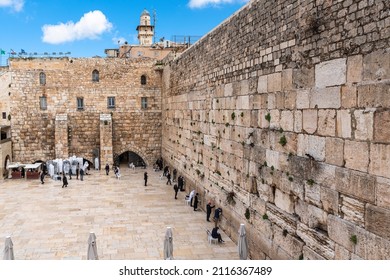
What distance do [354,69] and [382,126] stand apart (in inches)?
40.6


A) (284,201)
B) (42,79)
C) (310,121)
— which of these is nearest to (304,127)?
(310,121)

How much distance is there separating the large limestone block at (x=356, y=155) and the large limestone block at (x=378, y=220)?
58cm

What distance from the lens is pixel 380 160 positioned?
5.71m

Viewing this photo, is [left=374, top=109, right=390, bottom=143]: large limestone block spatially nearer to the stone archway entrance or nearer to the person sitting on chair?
the person sitting on chair

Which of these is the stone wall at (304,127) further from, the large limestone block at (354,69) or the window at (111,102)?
the window at (111,102)

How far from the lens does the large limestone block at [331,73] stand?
6509 millimetres

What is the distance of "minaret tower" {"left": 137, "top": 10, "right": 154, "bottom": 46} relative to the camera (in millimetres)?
47406

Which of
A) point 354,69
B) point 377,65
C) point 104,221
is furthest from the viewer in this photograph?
point 104,221

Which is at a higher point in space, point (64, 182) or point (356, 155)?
point (356, 155)

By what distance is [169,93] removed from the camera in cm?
2284

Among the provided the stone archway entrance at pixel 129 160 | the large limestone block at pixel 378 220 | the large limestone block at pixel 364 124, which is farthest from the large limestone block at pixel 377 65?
the stone archway entrance at pixel 129 160

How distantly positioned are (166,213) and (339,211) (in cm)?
910

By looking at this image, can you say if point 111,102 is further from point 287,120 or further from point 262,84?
point 287,120
